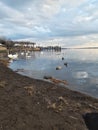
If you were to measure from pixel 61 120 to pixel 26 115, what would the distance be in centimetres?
157

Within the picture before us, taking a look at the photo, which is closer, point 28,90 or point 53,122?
point 53,122

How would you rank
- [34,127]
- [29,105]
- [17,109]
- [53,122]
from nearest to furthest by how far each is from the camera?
1. [34,127]
2. [53,122]
3. [17,109]
4. [29,105]

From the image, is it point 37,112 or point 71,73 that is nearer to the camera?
point 37,112

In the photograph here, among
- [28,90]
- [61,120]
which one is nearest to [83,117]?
[61,120]

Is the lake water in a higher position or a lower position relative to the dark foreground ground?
lower

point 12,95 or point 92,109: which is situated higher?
point 12,95

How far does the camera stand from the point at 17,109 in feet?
39.3

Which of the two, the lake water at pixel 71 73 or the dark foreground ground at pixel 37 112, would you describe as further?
the lake water at pixel 71 73

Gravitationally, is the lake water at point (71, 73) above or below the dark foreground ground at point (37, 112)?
below

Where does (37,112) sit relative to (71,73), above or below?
above

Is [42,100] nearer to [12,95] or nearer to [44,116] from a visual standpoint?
[12,95]

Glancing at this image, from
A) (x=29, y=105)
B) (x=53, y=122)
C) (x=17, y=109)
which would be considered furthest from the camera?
(x=29, y=105)

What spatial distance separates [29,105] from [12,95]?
188cm

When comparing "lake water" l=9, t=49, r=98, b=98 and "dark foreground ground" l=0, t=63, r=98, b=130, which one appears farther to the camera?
"lake water" l=9, t=49, r=98, b=98
